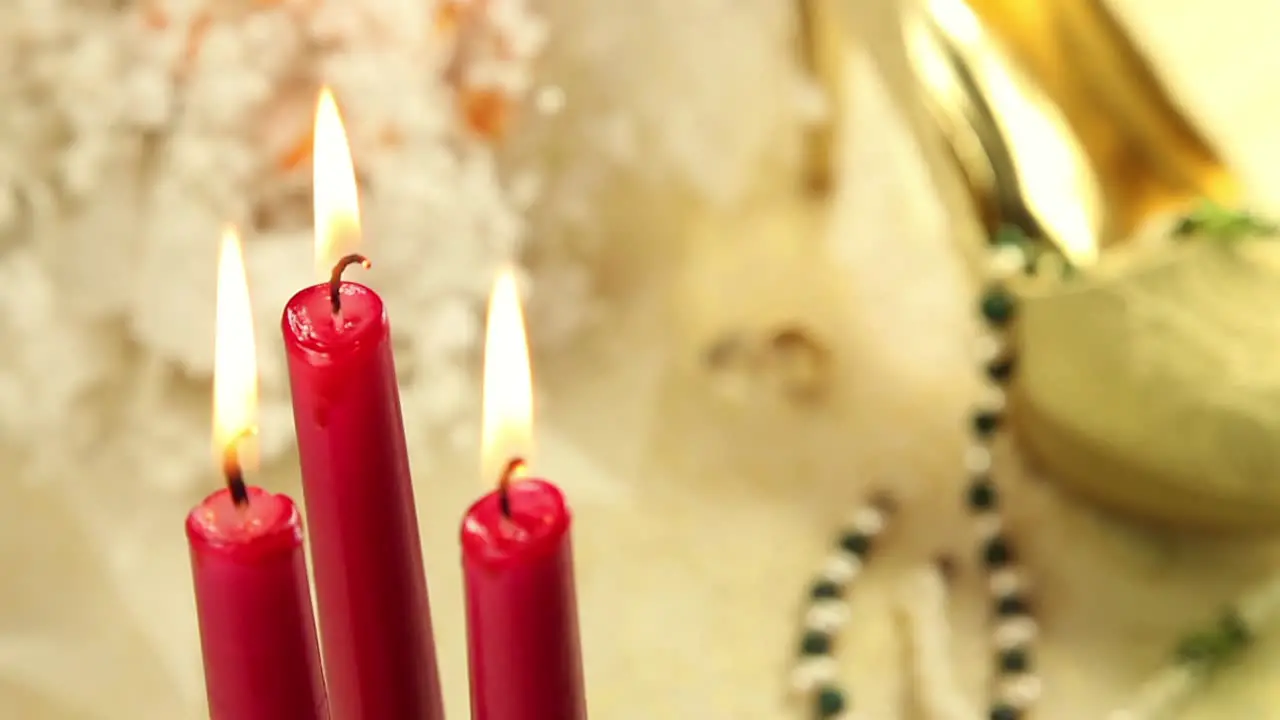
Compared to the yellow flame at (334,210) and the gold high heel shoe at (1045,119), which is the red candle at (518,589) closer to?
the yellow flame at (334,210)

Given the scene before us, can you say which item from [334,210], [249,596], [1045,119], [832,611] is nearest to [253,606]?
[249,596]

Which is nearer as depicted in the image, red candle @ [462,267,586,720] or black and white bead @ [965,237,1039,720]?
red candle @ [462,267,586,720]

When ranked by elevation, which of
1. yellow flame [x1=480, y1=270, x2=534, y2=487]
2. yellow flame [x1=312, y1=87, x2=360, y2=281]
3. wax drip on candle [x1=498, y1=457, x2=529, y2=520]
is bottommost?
wax drip on candle [x1=498, y1=457, x2=529, y2=520]

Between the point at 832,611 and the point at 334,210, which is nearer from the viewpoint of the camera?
the point at 334,210

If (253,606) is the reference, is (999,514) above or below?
below

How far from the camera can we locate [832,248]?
815 millimetres

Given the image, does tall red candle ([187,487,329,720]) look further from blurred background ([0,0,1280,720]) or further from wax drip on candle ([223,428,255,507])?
blurred background ([0,0,1280,720])

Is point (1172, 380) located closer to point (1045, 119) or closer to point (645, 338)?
point (1045, 119)

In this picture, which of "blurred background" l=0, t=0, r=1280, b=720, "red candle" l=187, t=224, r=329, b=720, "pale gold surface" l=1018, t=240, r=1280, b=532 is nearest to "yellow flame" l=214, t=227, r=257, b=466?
"red candle" l=187, t=224, r=329, b=720

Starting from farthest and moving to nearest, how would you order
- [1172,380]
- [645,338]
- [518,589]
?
[645,338]
[1172,380]
[518,589]

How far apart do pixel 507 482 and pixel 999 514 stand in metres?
0.48

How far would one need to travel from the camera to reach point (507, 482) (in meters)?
0.24

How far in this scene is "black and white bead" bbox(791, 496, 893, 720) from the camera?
60 cm

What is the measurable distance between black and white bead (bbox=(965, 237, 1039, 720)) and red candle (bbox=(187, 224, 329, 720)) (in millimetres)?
415
